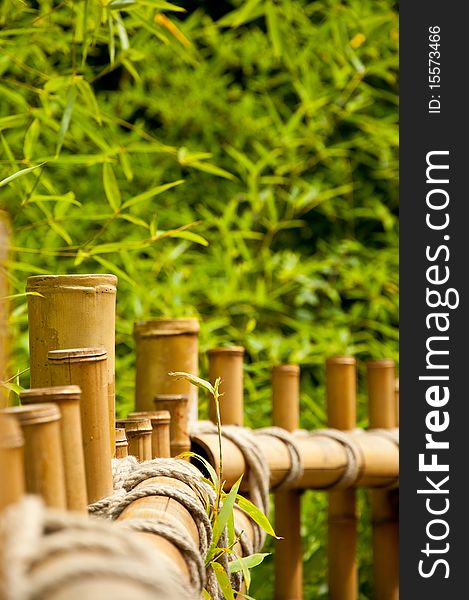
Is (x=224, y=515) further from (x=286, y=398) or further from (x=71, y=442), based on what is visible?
(x=286, y=398)

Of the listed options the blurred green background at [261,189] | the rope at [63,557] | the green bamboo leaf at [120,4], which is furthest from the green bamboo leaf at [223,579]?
→ the blurred green background at [261,189]

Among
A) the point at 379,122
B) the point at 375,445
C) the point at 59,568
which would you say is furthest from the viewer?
the point at 379,122

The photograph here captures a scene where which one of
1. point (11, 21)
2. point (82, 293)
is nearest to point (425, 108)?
point (11, 21)

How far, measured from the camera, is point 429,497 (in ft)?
4.26

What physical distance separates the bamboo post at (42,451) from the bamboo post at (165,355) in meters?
0.54

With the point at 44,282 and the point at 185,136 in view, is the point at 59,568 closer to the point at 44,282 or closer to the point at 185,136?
the point at 44,282

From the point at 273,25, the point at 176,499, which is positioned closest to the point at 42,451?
the point at 176,499

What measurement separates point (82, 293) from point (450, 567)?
76 cm

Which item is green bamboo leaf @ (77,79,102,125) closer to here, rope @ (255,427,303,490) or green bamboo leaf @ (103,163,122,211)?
green bamboo leaf @ (103,163,122,211)

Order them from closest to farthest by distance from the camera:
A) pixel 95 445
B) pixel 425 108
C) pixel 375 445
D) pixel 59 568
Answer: pixel 59 568 → pixel 95 445 → pixel 375 445 → pixel 425 108

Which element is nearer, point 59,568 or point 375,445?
point 59,568

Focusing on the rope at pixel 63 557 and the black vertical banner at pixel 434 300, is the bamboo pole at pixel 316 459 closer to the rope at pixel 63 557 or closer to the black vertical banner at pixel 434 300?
the black vertical banner at pixel 434 300

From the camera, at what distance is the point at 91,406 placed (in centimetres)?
65

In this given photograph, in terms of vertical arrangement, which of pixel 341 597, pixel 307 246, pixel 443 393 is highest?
pixel 307 246
